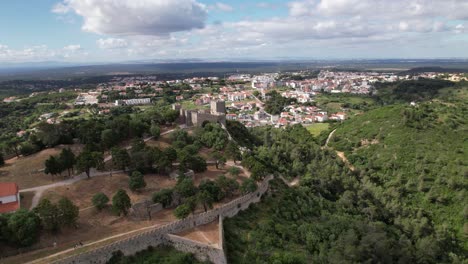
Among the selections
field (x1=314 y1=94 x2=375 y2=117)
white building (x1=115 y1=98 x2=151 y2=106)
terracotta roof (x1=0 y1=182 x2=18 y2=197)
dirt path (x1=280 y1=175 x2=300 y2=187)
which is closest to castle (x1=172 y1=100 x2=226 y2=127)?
dirt path (x1=280 y1=175 x2=300 y2=187)

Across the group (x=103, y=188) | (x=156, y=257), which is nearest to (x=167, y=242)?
(x=156, y=257)

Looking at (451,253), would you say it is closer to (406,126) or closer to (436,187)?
(436,187)

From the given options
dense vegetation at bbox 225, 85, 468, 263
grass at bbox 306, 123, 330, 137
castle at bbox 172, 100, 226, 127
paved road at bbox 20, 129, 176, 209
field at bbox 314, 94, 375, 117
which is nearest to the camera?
dense vegetation at bbox 225, 85, 468, 263

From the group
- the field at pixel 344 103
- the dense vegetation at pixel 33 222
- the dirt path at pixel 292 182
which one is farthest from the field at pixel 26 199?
the field at pixel 344 103

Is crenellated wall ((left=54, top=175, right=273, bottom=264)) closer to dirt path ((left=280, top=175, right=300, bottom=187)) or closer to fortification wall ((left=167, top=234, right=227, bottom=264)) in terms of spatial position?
fortification wall ((left=167, top=234, right=227, bottom=264))

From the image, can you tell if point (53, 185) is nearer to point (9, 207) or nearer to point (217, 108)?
point (9, 207)
